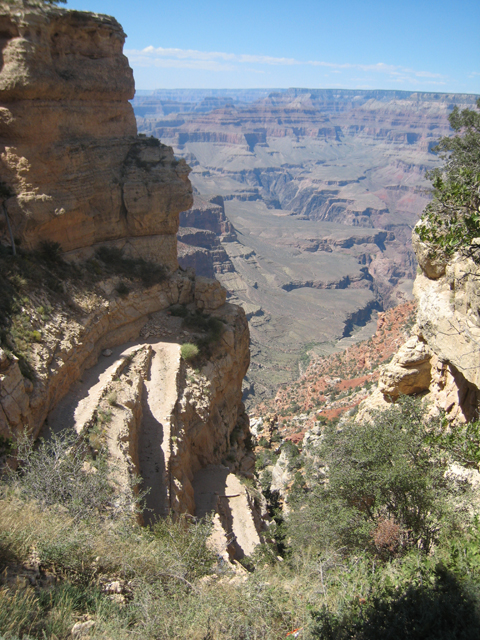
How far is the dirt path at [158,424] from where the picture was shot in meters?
15.1

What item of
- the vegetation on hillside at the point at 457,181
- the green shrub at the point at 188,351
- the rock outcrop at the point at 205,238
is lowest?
the rock outcrop at the point at 205,238

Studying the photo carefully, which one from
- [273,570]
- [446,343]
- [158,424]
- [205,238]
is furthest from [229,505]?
[205,238]

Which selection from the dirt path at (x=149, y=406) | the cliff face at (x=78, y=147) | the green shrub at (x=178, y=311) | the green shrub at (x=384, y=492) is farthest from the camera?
the green shrub at (x=178, y=311)

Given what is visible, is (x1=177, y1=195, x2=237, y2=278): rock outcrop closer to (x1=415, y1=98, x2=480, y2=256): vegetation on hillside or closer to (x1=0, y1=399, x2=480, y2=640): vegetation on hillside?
(x1=415, y1=98, x2=480, y2=256): vegetation on hillside

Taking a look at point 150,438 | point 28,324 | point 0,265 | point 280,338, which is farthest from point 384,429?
point 280,338

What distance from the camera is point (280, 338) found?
83750 mm

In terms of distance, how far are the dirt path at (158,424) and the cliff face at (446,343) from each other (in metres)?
9.52

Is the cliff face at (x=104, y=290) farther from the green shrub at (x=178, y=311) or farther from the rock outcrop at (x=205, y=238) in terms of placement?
the rock outcrop at (x=205, y=238)

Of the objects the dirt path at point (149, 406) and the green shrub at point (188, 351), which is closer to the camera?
the dirt path at point (149, 406)

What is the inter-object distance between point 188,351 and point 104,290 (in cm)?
492

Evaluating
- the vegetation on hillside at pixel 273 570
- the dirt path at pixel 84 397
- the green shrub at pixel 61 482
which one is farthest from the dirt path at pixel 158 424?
the vegetation on hillside at pixel 273 570

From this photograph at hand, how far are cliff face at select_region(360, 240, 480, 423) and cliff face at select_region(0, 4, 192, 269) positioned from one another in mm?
13943

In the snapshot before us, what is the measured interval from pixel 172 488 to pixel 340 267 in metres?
130

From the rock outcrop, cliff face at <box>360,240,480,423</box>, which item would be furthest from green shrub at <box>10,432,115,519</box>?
the rock outcrop
